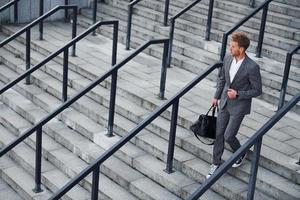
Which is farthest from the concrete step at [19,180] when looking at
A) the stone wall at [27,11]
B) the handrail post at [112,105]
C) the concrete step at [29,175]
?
the stone wall at [27,11]

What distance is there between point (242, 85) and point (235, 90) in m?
0.08

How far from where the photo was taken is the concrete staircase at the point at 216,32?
25.1 ft

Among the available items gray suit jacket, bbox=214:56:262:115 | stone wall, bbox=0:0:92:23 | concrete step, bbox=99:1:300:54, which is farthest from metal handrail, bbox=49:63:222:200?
stone wall, bbox=0:0:92:23

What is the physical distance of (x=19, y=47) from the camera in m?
9.36

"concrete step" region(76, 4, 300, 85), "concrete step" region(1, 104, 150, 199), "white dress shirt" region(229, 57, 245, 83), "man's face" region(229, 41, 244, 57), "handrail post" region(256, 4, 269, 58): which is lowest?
"concrete step" region(1, 104, 150, 199)

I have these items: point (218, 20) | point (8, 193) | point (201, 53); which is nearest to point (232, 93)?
point (8, 193)

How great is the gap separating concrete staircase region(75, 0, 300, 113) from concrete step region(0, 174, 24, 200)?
320cm

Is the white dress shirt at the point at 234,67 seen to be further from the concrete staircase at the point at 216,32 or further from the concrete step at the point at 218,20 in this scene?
the concrete step at the point at 218,20

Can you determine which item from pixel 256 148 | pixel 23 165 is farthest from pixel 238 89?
pixel 23 165

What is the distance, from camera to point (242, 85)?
17.4ft

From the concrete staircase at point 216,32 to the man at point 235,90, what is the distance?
1678 mm

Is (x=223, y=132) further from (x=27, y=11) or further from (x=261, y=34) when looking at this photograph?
(x=27, y=11)

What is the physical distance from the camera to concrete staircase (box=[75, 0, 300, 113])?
7656 mm

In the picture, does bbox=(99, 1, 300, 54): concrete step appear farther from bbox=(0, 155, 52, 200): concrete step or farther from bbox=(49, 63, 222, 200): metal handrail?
bbox=(0, 155, 52, 200): concrete step
